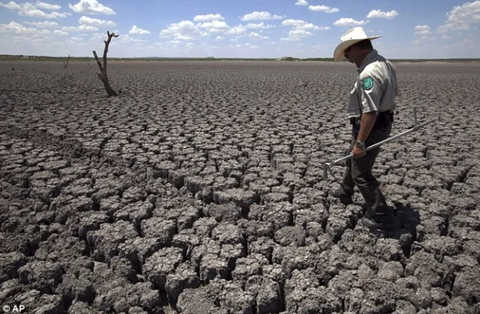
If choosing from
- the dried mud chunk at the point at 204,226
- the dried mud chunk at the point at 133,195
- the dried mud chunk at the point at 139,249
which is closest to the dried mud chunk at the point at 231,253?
the dried mud chunk at the point at 204,226

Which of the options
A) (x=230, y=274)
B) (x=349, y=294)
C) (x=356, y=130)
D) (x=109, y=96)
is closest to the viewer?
(x=349, y=294)

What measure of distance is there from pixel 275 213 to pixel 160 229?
1066mm

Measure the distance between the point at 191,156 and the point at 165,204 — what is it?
4.46 feet

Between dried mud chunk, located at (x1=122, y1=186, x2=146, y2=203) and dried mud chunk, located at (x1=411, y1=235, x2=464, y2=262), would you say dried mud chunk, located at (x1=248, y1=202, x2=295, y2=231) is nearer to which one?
dried mud chunk, located at (x1=411, y1=235, x2=464, y2=262)

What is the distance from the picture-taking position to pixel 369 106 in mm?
2336

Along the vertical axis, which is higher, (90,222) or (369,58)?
(369,58)

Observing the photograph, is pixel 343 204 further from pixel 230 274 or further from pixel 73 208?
pixel 73 208

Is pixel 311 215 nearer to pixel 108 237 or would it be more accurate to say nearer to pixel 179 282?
pixel 179 282

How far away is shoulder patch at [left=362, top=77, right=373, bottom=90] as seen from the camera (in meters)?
2.31

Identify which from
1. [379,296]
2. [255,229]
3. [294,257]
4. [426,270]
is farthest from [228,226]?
[426,270]

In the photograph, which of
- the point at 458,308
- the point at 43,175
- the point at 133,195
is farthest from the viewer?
the point at 43,175

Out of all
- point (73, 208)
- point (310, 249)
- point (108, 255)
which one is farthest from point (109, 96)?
point (310, 249)

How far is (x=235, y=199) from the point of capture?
3338 mm

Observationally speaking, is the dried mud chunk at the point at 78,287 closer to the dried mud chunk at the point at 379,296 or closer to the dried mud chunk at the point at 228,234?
the dried mud chunk at the point at 228,234
